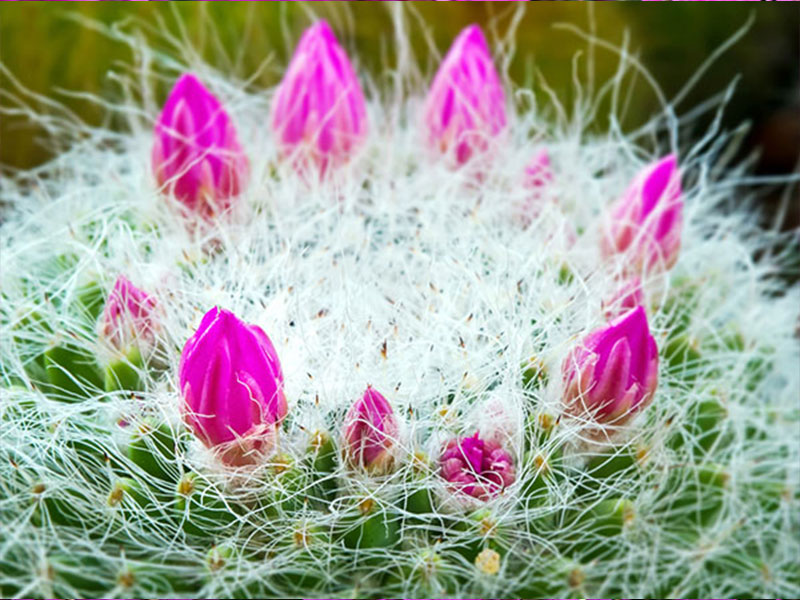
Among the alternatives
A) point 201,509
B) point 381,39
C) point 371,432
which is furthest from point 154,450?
point 381,39

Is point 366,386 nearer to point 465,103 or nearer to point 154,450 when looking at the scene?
point 154,450

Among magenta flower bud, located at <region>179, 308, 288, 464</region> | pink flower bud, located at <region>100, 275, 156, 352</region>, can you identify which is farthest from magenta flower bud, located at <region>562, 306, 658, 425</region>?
pink flower bud, located at <region>100, 275, 156, 352</region>

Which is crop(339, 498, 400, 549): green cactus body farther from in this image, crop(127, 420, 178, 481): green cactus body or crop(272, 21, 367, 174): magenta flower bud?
crop(272, 21, 367, 174): magenta flower bud

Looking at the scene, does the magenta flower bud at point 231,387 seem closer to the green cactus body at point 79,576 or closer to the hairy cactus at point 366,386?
the hairy cactus at point 366,386

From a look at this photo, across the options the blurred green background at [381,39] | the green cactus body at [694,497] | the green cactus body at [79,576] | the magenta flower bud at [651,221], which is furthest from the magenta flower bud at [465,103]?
the green cactus body at [79,576]

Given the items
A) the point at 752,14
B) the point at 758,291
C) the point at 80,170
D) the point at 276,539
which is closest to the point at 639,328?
the point at 276,539

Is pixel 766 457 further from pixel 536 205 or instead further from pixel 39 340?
pixel 39 340
